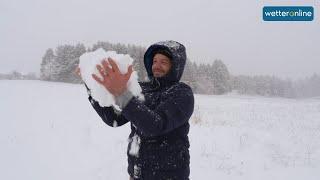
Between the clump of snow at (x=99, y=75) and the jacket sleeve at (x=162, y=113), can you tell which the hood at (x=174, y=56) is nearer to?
the jacket sleeve at (x=162, y=113)

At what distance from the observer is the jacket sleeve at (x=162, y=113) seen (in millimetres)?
2059

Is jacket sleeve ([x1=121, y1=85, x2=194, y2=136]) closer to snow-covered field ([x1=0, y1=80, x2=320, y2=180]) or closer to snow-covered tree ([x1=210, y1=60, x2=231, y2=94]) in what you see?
snow-covered field ([x1=0, y1=80, x2=320, y2=180])

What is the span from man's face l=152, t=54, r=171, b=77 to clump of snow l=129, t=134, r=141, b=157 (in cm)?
51

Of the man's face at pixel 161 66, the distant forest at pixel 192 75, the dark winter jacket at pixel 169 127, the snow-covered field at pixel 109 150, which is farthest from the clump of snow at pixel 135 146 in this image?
the distant forest at pixel 192 75

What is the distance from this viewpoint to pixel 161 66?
2.72 meters

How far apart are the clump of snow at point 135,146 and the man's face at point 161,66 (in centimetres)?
51

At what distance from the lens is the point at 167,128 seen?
225 cm

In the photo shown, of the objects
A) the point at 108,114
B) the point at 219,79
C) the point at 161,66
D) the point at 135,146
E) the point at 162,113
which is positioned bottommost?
the point at 219,79

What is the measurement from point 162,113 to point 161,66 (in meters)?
0.57

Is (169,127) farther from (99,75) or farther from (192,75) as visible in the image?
(192,75)

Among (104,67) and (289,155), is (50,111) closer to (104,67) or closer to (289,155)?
(289,155)

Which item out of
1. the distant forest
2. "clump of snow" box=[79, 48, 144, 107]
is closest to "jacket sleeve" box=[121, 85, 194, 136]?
"clump of snow" box=[79, 48, 144, 107]

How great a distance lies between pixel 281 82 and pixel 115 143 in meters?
99.7

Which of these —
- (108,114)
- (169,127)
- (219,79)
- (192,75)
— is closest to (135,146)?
(108,114)
